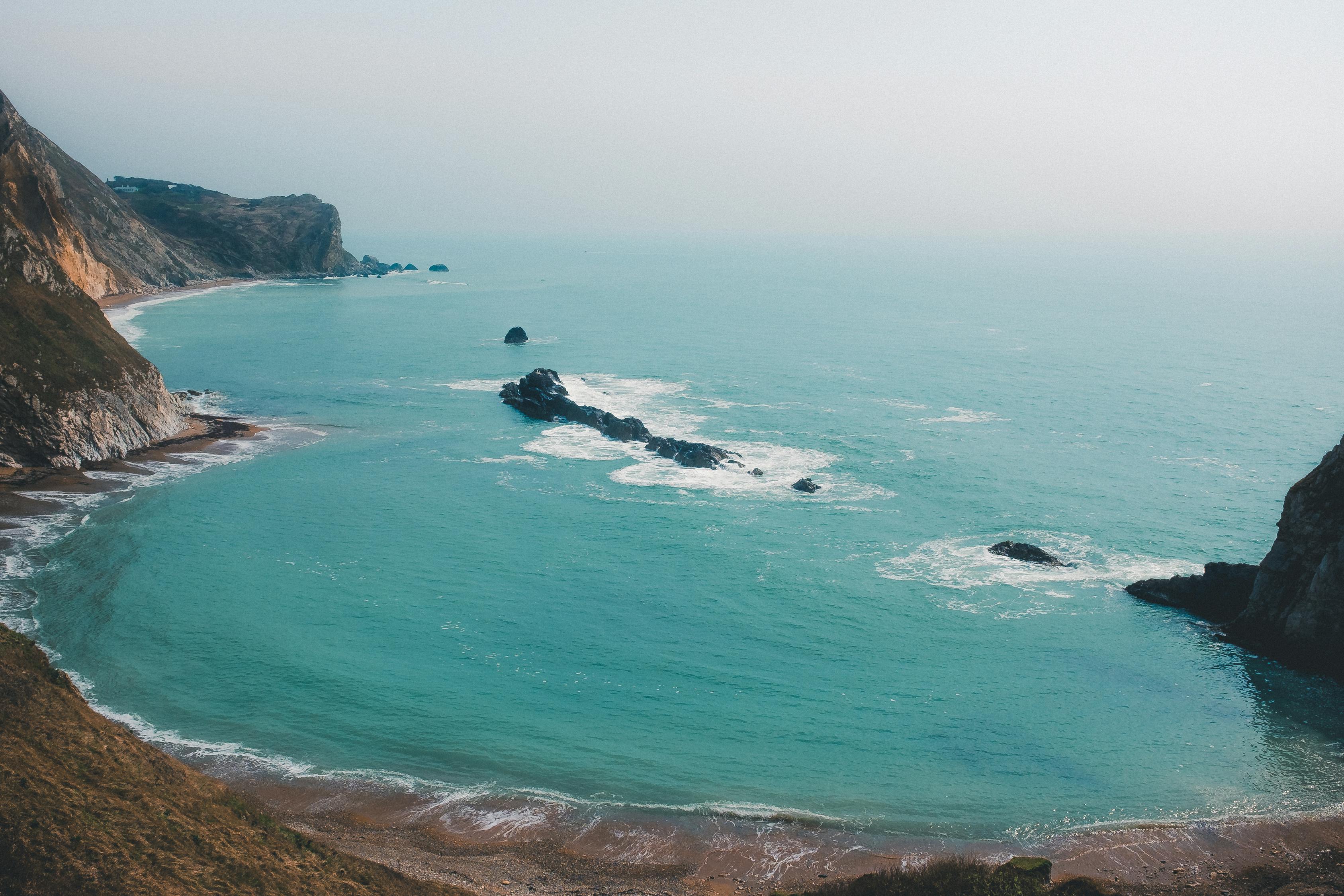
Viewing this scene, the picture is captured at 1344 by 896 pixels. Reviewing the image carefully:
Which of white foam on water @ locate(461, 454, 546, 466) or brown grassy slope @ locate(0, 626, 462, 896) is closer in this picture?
brown grassy slope @ locate(0, 626, 462, 896)

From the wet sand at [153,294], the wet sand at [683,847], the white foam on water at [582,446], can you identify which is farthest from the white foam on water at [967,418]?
the wet sand at [153,294]

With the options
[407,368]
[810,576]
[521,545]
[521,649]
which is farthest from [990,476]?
[407,368]

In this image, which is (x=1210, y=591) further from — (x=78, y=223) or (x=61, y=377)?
(x=78, y=223)

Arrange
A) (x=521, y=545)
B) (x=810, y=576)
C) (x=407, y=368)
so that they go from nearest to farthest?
(x=810, y=576)
(x=521, y=545)
(x=407, y=368)

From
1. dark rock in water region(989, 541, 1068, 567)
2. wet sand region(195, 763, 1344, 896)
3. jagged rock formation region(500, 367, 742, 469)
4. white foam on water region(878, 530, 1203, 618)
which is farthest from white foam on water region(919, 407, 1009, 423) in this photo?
wet sand region(195, 763, 1344, 896)

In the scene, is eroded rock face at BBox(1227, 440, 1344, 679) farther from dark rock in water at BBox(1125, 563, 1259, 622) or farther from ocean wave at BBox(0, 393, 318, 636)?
ocean wave at BBox(0, 393, 318, 636)

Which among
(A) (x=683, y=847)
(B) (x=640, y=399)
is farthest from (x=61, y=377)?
(A) (x=683, y=847)

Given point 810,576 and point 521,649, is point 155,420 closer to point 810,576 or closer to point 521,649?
point 521,649
